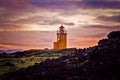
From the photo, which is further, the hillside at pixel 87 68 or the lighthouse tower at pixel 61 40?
the lighthouse tower at pixel 61 40

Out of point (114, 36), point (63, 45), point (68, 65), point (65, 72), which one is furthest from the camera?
point (63, 45)

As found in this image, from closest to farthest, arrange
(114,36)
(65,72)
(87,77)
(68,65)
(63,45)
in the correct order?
(87,77) < (65,72) < (68,65) < (114,36) < (63,45)

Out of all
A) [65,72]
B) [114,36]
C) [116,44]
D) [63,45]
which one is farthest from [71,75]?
[63,45]

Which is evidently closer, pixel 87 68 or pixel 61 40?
pixel 87 68

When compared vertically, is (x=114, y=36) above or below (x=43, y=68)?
above

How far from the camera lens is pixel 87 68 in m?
53.0

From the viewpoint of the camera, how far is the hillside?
49516 millimetres

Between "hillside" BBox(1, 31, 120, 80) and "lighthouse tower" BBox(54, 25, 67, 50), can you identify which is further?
"lighthouse tower" BBox(54, 25, 67, 50)

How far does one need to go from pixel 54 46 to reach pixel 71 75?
2803 inches

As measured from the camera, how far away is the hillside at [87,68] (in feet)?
162

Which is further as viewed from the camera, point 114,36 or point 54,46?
point 54,46

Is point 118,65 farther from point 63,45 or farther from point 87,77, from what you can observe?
point 63,45

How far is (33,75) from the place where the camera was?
54219mm

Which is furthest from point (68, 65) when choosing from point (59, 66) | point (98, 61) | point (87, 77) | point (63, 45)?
point (63, 45)
